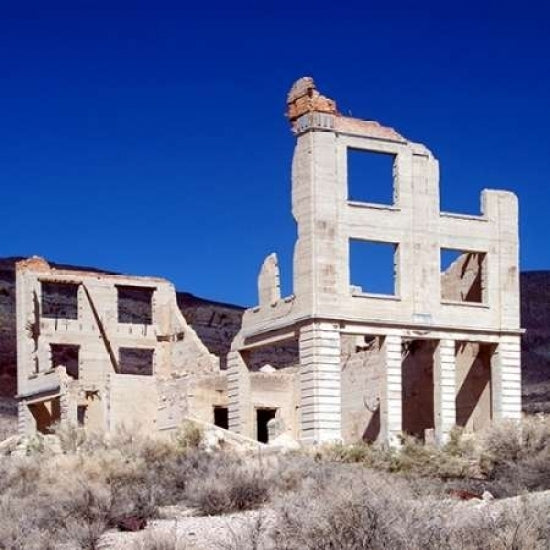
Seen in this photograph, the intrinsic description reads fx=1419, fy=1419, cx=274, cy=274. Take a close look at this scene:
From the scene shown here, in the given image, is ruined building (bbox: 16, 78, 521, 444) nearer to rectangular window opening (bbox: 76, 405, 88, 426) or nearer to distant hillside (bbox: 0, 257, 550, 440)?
rectangular window opening (bbox: 76, 405, 88, 426)

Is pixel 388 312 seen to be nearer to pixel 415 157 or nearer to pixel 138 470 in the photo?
pixel 415 157

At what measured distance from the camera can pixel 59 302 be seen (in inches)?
2869

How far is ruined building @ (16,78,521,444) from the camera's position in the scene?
1351 inches

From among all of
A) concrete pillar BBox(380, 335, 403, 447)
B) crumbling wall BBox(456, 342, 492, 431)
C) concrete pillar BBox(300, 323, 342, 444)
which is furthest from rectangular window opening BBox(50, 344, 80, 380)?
concrete pillar BBox(300, 323, 342, 444)

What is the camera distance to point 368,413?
36875mm

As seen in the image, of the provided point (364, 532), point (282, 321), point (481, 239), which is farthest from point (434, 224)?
point (364, 532)

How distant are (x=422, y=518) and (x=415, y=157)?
2394cm

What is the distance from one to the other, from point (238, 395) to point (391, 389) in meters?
4.72

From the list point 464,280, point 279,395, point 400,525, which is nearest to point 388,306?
point 464,280

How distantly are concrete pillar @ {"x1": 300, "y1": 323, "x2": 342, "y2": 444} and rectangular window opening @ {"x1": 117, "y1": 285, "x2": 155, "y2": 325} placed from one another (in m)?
37.2

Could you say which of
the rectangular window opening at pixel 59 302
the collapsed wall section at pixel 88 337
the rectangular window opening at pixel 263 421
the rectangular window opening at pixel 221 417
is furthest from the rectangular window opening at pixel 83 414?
the rectangular window opening at pixel 59 302

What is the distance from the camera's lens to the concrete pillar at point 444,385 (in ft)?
116

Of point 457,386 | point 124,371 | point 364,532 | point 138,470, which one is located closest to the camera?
point 364,532

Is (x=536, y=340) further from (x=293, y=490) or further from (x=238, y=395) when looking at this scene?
(x=293, y=490)
